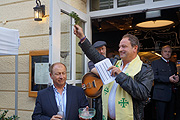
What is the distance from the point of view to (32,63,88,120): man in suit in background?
2152 millimetres

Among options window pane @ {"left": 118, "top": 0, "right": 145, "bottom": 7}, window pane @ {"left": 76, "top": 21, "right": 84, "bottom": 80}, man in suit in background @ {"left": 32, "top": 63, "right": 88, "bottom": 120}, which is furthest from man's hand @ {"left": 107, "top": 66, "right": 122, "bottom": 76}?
window pane @ {"left": 118, "top": 0, "right": 145, "bottom": 7}

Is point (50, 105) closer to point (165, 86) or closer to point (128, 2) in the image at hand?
point (128, 2)

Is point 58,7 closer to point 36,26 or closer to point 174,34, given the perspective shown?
point 36,26

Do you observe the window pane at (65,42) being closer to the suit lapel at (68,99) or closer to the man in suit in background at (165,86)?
the suit lapel at (68,99)

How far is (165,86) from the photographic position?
4.18m

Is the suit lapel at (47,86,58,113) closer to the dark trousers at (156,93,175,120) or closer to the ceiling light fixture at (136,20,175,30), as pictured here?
the dark trousers at (156,93,175,120)

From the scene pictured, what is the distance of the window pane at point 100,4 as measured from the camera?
3787 mm

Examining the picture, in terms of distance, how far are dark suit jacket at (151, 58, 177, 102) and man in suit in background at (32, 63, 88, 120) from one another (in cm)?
241

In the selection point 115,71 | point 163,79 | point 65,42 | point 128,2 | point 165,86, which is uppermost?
point 128,2

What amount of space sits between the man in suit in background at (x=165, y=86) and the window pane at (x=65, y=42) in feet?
7.09

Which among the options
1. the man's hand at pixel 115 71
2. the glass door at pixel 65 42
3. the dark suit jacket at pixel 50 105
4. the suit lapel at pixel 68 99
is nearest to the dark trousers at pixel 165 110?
the glass door at pixel 65 42

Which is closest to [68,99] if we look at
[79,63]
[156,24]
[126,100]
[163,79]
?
[126,100]

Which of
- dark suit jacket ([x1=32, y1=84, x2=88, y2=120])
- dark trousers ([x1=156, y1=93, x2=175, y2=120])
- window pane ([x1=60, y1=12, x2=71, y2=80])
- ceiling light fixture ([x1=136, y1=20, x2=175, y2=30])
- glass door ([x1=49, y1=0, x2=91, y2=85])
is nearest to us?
dark suit jacket ([x1=32, y1=84, x2=88, y2=120])

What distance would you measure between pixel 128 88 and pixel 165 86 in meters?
2.72
